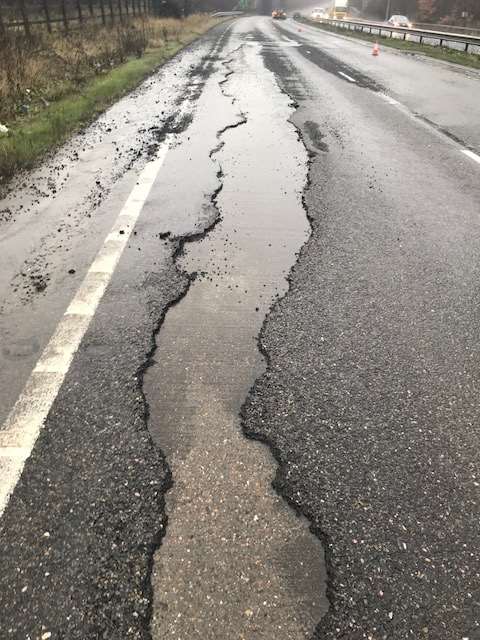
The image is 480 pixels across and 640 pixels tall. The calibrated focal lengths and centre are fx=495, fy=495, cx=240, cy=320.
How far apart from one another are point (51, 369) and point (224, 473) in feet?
3.59

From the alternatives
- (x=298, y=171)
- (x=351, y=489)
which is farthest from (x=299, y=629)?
(x=298, y=171)

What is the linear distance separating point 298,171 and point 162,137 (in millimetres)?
2460

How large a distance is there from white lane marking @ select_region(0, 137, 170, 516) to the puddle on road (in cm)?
46

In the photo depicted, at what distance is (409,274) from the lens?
3559 millimetres

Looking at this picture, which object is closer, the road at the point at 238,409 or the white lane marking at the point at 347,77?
the road at the point at 238,409

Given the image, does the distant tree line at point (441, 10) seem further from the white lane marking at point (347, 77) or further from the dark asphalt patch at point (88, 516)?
the dark asphalt patch at point (88, 516)

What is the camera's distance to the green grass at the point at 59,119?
600 cm

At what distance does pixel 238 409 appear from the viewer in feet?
7.58

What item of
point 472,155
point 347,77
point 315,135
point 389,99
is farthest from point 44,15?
point 472,155

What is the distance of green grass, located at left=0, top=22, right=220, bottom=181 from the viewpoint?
19.7 feet

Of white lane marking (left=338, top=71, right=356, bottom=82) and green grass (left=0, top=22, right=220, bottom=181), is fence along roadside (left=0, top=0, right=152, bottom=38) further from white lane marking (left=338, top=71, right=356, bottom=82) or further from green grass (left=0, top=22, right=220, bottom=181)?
white lane marking (left=338, top=71, right=356, bottom=82)

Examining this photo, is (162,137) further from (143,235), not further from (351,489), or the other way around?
(351,489)

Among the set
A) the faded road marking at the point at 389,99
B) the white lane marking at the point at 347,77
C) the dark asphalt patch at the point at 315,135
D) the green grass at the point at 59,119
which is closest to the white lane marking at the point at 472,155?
the dark asphalt patch at the point at 315,135

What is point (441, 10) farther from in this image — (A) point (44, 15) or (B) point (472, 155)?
(B) point (472, 155)
